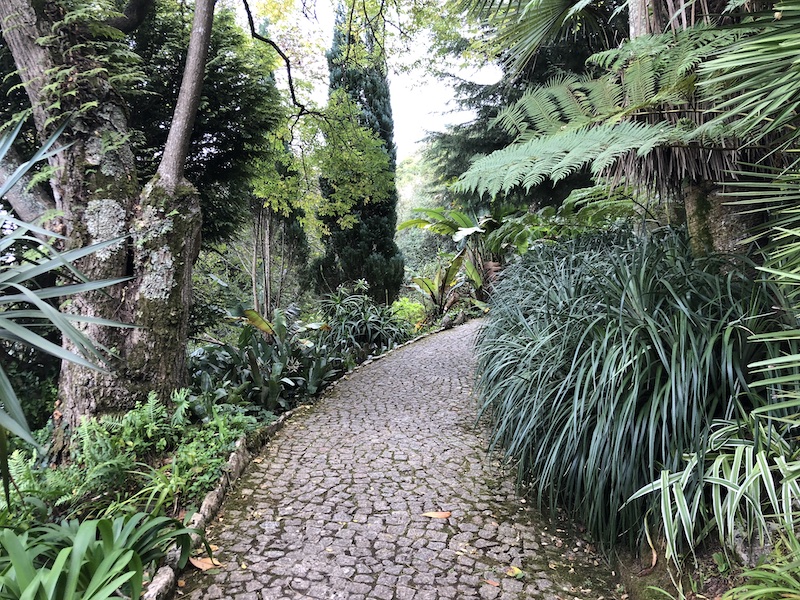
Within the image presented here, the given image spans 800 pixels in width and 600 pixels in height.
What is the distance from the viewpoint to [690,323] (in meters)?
1.92

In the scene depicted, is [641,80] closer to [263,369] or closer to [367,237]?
[263,369]

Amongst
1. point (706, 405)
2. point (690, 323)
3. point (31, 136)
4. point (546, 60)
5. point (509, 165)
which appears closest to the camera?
point (509, 165)

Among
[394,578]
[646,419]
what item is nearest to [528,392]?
[646,419]

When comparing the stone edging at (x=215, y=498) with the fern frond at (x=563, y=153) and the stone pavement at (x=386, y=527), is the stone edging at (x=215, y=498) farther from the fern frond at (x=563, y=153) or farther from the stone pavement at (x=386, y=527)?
the fern frond at (x=563, y=153)

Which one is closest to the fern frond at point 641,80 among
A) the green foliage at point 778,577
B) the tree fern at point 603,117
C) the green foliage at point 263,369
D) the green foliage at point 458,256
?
the tree fern at point 603,117

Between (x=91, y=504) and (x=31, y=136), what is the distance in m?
3.32

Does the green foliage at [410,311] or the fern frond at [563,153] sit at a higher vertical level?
the fern frond at [563,153]

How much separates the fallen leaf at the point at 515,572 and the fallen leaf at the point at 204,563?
1278mm

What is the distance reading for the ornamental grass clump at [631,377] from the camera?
1.75 meters

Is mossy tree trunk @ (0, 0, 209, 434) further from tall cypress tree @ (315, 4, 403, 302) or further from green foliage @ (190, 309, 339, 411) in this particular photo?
tall cypress tree @ (315, 4, 403, 302)

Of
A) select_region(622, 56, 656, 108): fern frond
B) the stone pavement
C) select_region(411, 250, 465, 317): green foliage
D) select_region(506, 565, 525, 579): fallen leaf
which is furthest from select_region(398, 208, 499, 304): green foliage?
select_region(506, 565, 525, 579): fallen leaf

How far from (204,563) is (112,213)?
7.92 feet

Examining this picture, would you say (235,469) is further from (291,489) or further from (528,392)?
(528,392)

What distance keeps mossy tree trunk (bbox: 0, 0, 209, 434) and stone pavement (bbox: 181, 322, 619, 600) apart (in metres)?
1.09
